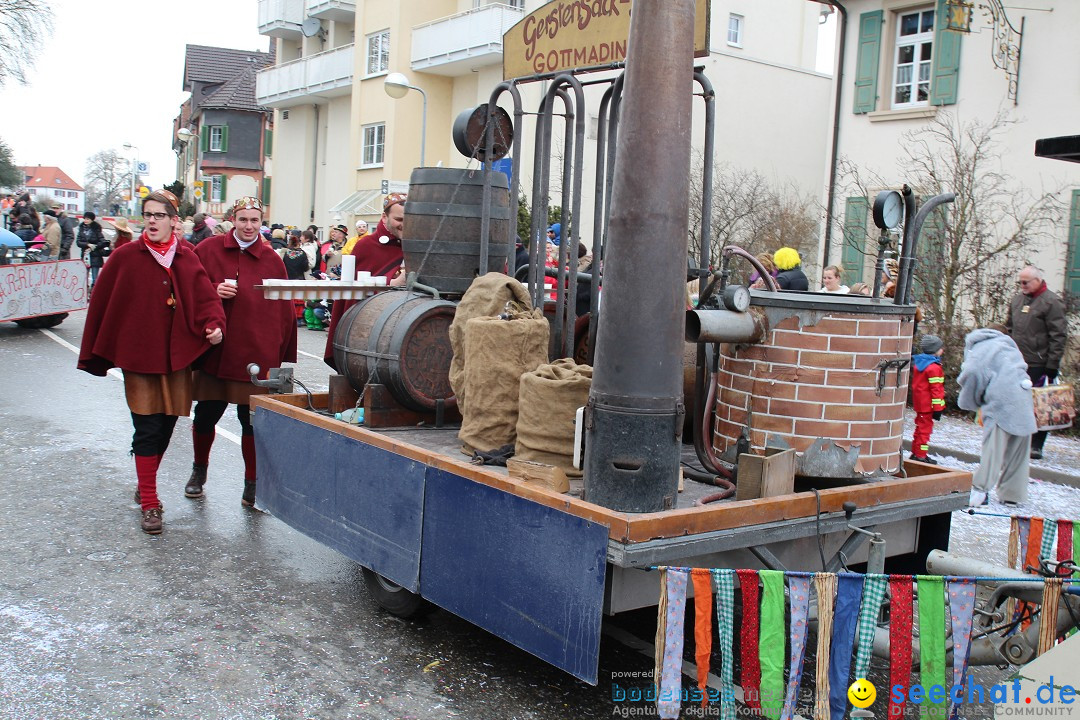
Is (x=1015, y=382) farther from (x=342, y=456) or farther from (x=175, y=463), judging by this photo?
(x=175, y=463)

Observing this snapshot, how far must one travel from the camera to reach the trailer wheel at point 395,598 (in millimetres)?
4336

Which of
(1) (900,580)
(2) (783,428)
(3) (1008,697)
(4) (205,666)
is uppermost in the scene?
(2) (783,428)

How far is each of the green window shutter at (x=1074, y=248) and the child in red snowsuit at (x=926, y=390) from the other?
599 cm

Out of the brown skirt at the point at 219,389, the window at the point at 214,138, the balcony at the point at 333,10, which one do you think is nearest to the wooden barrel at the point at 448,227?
the brown skirt at the point at 219,389

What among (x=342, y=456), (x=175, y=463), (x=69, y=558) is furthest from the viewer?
(x=175, y=463)

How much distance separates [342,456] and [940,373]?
212 inches

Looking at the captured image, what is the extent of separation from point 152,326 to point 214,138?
48079mm

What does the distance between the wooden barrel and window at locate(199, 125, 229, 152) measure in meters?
47.7

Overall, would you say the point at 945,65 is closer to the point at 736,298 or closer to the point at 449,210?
the point at 449,210

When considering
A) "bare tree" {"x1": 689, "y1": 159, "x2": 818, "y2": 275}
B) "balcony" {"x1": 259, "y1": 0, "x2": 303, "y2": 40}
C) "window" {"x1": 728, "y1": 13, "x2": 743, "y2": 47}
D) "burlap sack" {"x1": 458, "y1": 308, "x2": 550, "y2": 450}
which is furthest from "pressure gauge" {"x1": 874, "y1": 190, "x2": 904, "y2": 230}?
"balcony" {"x1": 259, "y1": 0, "x2": 303, "y2": 40}

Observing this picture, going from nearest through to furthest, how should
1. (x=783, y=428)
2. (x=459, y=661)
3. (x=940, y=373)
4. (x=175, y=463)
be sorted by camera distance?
1. (x=783, y=428)
2. (x=459, y=661)
3. (x=175, y=463)
4. (x=940, y=373)

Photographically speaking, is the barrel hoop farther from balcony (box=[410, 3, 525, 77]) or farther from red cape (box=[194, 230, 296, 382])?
balcony (box=[410, 3, 525, 77])

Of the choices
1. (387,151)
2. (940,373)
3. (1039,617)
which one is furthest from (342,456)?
(387,151)

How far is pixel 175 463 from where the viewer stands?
7.32m
